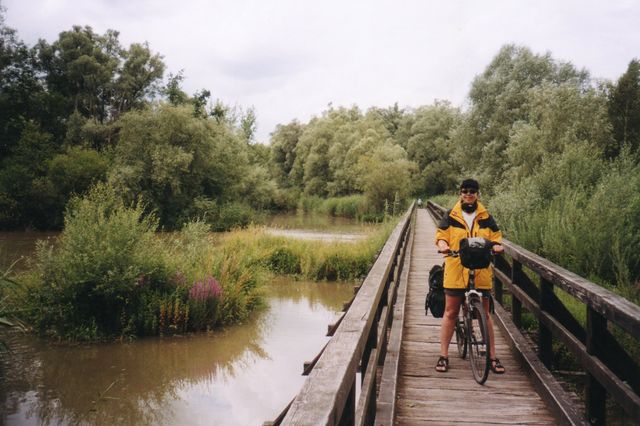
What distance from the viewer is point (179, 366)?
9562mm

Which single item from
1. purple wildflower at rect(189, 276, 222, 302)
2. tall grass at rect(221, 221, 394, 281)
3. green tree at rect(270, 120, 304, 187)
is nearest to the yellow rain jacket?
purple wildflower at rect(189, 276, 222, 302)

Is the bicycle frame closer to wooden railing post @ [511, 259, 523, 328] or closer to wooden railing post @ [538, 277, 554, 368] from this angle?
wooden railing post @ [538, 277, 554, 368]

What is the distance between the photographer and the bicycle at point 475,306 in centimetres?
413

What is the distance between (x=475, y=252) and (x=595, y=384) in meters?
1.25

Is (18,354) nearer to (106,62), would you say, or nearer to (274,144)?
(106,62)

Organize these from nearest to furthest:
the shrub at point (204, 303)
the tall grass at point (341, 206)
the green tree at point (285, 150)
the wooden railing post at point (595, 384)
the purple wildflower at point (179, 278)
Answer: the wooden railing post at point (595, 384)
the shrub at point (204, 303)
the purple wildflower at point (179, 278)
the tall grass at point (341, 206)
the green tree at point (285, 150)

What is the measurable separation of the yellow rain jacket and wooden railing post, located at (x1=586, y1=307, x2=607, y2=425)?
3.72 feet

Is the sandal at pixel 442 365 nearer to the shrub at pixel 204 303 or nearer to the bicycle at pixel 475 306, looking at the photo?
the bicycle at pixel 475 306

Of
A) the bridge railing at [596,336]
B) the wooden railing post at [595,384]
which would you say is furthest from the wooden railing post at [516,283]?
the wooden railing post at [595,384]

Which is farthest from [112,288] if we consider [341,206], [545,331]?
[341,206]

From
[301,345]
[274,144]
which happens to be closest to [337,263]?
[301,345]

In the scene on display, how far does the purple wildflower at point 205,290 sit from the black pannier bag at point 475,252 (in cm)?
812

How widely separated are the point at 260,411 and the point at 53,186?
97.1 feet

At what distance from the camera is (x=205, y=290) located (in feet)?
37.3
